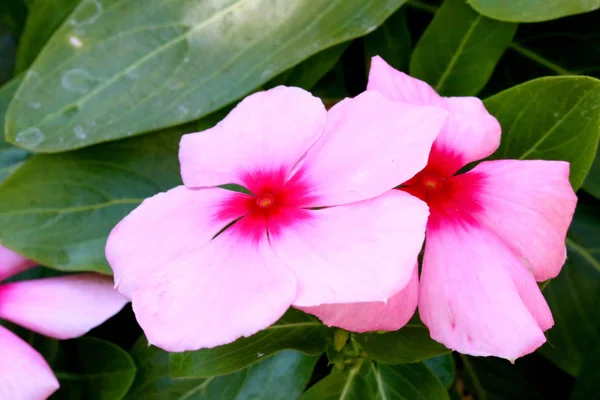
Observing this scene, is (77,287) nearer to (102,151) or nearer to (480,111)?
(102,151)

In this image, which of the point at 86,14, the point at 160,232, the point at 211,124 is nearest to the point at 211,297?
the point at 160,232

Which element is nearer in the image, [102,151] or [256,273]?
[256,273]

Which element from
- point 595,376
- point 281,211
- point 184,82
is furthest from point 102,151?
point 595,376

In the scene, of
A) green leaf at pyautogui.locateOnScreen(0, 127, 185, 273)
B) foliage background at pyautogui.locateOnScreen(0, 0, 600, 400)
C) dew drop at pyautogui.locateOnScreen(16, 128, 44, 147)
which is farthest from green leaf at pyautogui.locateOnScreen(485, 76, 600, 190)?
dew drop at pyautogui.locateOnScreen(16, 128, 44, 147)

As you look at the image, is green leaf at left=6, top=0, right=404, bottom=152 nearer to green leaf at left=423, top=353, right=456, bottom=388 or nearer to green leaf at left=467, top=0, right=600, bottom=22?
green leaf at left=467, top=0, right=600, bottom=22

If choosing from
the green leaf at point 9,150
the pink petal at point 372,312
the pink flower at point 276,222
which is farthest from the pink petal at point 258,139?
the green leaf at point 9,150

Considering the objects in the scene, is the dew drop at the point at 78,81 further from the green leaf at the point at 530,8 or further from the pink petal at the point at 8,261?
the green leaf at the point at 530,8
